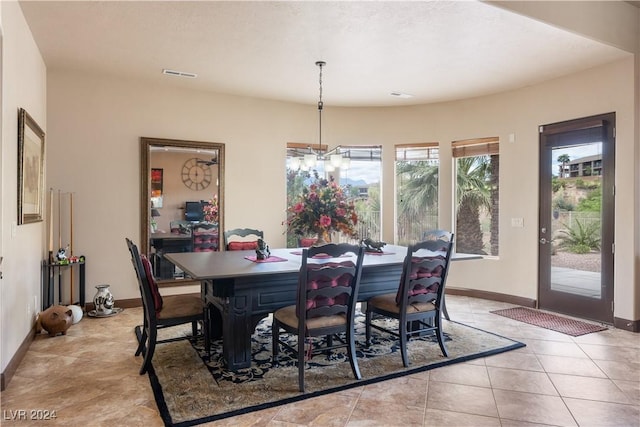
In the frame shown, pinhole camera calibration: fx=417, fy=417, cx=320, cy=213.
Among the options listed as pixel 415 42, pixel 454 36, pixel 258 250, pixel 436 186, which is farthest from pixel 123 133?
pixel 436 186

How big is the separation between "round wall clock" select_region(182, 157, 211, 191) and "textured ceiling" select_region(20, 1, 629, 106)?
972mm

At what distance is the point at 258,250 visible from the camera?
12.0 ft

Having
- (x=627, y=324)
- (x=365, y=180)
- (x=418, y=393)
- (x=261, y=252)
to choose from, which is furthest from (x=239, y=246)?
(x=627, y=324)

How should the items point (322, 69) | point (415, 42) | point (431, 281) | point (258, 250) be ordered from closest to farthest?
point (431, 281) < point (258, 250) < point (415, 42) < point (322, 69)

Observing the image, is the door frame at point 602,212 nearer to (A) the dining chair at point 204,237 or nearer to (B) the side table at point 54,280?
(A) the dining chair at point 204,237

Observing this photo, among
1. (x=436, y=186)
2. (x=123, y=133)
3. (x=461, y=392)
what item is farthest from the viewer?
(x=436, y=186)

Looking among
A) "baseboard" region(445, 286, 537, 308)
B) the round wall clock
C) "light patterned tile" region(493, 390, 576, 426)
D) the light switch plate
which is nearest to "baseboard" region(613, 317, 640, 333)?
"baseboard" region(445, 286, 537, 308)

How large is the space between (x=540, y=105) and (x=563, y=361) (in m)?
3.21

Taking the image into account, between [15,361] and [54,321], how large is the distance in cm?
78

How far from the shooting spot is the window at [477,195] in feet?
19.1

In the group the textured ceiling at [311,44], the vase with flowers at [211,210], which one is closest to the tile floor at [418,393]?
the vase with flowers at [211,210]

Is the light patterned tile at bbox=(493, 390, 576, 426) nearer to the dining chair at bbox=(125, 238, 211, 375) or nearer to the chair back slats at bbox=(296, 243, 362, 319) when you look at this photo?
the chair back slats at bbox=(296, 243, 362, 319)

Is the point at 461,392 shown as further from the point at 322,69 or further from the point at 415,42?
the point at 322,69

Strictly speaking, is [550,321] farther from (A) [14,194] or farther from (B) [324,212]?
(A) [14,194]
